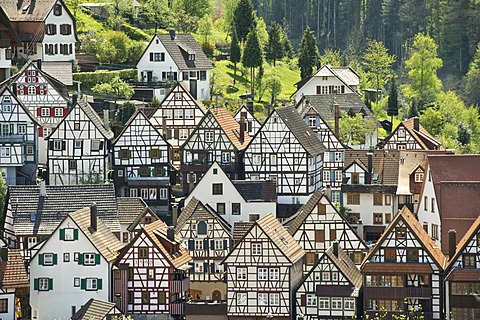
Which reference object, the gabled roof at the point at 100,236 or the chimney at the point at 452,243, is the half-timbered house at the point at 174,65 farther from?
the chimney at the point at 452,243

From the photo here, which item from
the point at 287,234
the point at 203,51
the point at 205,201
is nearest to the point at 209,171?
the point at 205,201

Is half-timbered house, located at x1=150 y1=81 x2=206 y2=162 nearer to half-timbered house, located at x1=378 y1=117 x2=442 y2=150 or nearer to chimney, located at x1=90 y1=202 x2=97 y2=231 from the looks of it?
half-timbered house, located at x1=378 y1=117 x2=442 y2=150

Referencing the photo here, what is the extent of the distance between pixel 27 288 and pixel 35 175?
1474cm

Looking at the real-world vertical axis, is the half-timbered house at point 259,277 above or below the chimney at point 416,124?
below

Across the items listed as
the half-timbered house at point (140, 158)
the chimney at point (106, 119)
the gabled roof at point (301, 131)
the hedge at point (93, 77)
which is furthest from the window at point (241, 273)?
the hedge at point (93, 77)

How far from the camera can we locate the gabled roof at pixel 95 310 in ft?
307

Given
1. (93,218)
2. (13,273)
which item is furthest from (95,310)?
(93,218)

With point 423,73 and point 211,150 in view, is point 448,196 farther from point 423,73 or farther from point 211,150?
point 423,73

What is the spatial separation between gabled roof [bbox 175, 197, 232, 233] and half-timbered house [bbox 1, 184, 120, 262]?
355 cm

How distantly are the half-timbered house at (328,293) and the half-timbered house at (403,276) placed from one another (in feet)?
2.93

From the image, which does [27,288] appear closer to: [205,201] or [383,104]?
[205,201]

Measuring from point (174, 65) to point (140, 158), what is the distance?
61.2 ft

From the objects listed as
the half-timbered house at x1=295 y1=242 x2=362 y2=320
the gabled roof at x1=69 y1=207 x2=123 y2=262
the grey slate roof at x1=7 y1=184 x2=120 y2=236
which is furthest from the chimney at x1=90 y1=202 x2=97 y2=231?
the half-timbered house at x1=295 y1=242 x2=362 y2=320

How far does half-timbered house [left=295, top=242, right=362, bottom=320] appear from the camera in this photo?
96.3m
